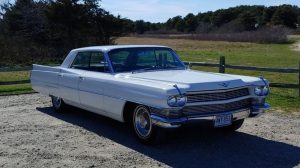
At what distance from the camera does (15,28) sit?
95.8ft

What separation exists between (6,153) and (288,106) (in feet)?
21.8

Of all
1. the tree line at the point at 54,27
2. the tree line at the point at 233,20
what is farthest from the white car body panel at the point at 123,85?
the tree line at the point at 233,20

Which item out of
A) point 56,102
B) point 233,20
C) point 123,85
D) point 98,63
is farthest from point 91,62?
point 233,20

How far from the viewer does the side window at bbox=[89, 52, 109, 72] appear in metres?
7.56

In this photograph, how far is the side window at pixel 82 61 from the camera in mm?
8180

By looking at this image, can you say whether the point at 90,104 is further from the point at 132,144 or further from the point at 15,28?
the point at 15,28

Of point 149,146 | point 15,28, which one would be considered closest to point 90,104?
point 149,146

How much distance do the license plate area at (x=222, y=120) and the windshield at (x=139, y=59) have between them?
1811mm

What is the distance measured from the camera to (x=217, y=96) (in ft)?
20.5

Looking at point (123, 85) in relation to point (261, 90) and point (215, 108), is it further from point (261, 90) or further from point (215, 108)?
point (261, 90)

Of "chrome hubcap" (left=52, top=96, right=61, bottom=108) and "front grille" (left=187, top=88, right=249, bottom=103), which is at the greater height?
"front grille" (left=187, top=88, right=249, bottom=103)

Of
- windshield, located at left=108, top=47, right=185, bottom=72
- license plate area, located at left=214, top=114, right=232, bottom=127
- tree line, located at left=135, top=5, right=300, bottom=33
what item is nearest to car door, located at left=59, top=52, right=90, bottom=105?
windshield, located at left=108, top=47, right=185, bottom=72

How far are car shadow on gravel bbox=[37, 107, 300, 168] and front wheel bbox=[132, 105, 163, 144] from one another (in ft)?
0.39

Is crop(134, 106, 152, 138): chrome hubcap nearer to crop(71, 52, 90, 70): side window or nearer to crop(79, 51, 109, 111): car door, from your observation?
crop(79, 51, 109, 111): car door
